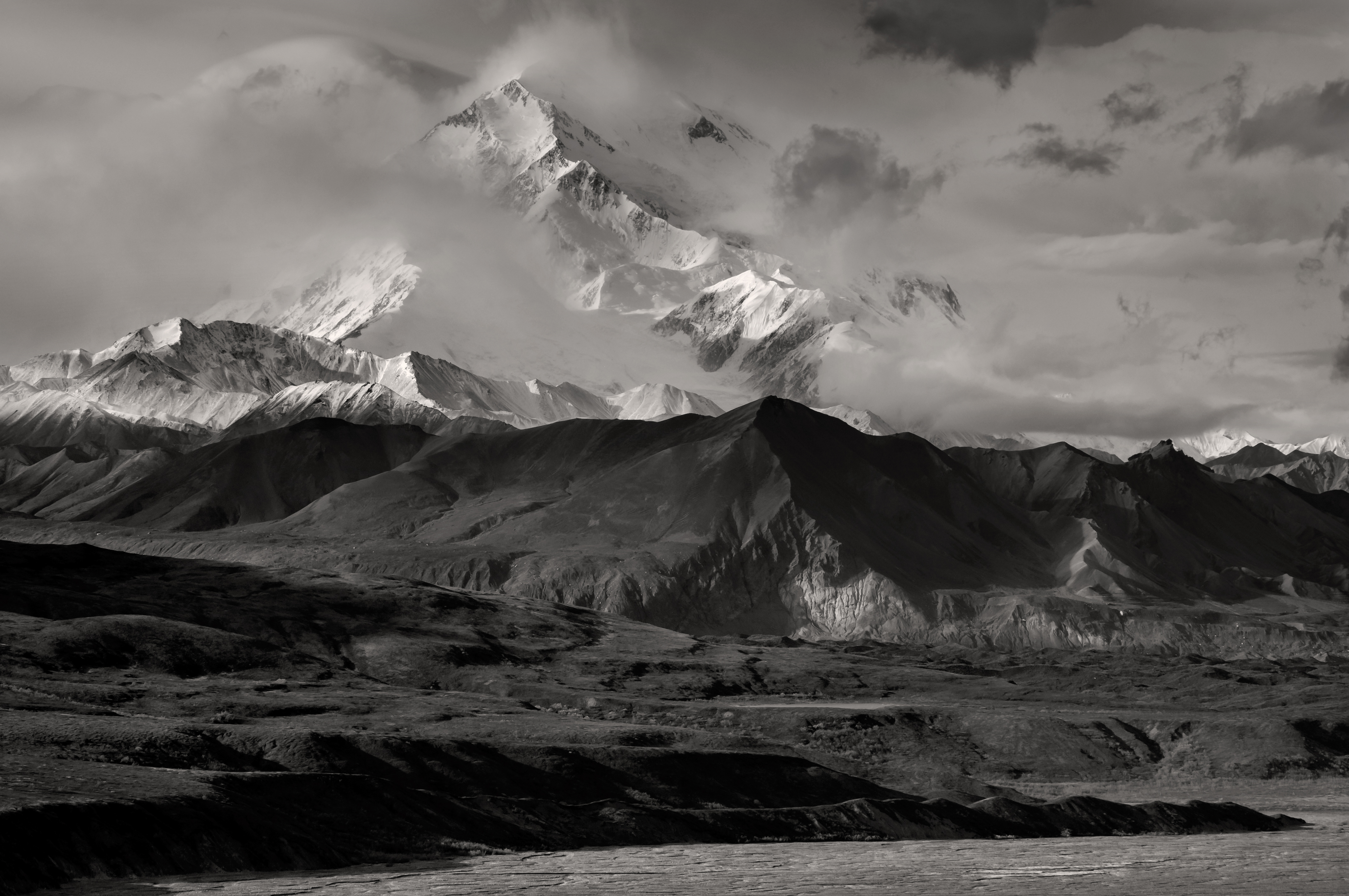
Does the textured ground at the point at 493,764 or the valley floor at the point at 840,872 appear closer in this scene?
the valley floor at the point at 840,872

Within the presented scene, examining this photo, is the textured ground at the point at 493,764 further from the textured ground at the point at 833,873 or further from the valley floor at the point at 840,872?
the valley floor at the point at 840,872

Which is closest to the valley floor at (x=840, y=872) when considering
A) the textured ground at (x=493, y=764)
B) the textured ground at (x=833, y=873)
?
the textured ground at (x=833, y=873)

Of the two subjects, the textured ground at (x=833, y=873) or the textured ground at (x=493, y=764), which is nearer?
the textured ground at (x=833, y=873)

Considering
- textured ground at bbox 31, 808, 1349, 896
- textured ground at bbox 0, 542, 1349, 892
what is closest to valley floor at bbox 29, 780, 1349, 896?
textured ground at bbox 31, 808, 1349, 896

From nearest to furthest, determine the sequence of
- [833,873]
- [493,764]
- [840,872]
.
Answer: [833,873], [840,872], [493,764]

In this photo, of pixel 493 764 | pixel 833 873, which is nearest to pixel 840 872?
pixel 833 873

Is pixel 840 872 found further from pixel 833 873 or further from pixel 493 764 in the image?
pixel 493 764

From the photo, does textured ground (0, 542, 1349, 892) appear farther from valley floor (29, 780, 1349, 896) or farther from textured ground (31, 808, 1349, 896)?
valley floor (29, 780, 1349, 896)

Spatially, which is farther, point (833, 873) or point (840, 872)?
point (840, 872)

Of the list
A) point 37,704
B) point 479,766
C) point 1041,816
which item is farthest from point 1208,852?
point 37,704

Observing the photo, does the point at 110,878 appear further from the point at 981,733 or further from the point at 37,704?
the point at 981,733

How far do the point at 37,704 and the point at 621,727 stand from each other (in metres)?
45.2

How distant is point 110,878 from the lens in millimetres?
65312

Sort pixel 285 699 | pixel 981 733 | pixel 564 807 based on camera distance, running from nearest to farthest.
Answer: pixel 564 807
pixel 285 699
pixel 981 733
